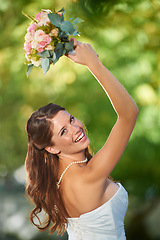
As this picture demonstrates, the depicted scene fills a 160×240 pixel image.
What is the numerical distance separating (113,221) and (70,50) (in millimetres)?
988

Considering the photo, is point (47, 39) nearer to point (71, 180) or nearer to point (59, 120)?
point (59, 120)

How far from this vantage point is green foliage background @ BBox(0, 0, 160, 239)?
5.18m

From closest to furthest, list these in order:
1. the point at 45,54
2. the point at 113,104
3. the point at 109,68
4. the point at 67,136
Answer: the point at 113,104 < the point at 45,54 < the point at 67,136 < the point at 109,68

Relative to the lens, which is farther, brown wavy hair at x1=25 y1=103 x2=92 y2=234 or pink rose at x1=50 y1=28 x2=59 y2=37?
brown wavy hair at x1=25 y1=103 x2=92 y2=234

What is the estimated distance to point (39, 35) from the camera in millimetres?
1841

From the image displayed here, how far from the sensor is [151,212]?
6.13m

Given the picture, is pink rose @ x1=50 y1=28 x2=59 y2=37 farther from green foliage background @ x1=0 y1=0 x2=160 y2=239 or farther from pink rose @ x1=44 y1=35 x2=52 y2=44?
green foliage background @ x1=0 y1=0 x2=160 y2=239

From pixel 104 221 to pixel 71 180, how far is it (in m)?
0.30

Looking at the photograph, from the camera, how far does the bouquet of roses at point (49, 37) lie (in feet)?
5.90

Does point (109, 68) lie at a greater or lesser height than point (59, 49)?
lesser

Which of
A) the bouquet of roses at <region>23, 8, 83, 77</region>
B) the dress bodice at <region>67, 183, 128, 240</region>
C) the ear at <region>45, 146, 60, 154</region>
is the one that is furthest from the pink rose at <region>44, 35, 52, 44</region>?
the dress bodice at <region>67, 183, 128, 240</region>

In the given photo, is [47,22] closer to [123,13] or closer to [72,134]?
[72,134]

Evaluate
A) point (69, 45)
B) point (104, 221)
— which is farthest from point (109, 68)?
point (69, 45)

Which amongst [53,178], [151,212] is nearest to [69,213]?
[53,178]
